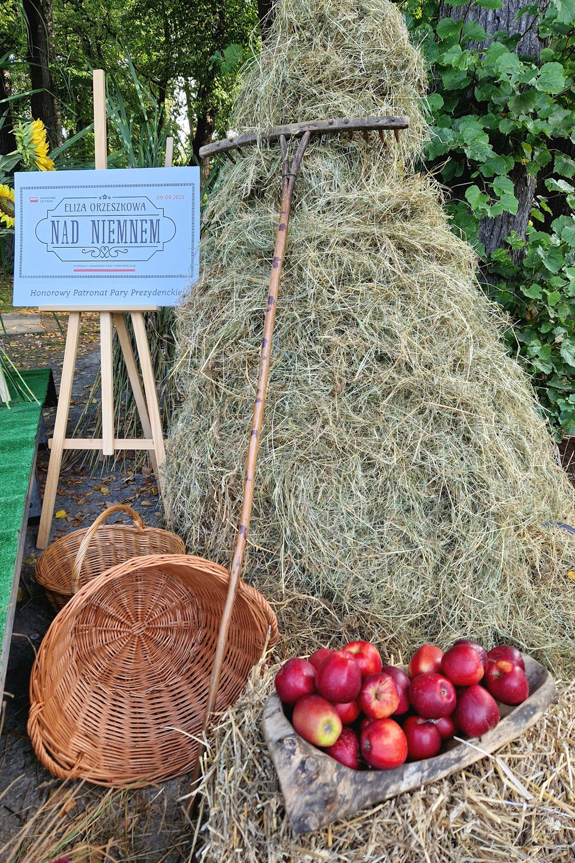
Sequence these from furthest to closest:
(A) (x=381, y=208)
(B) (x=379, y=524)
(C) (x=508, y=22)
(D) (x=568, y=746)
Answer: (C) (x=508, y=22) < (A) (x=381, y=208) < (B) (x=379, y=524) < (D) (x=568, y=746)

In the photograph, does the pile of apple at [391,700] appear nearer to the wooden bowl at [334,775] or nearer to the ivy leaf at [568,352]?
the wooden bowl at [334,775]

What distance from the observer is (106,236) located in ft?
8.98

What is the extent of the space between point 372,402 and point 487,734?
1.08 metres

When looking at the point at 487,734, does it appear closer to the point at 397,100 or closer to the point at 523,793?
the point at 523,793

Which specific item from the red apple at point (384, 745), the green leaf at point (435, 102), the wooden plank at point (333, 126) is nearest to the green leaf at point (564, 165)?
the green leaf at point (435, 102)

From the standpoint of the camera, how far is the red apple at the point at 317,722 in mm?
1247

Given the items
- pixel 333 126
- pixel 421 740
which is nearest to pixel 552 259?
pixel 333 126

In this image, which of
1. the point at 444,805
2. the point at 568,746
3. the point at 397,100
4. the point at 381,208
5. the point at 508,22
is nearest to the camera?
the point at 444,805

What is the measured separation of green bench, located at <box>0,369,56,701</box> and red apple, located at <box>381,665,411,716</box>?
0.92m

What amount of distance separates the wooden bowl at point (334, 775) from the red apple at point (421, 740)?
27mm

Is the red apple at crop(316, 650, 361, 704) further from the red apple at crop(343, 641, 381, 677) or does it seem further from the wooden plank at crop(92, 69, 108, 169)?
the wooden plank at crop(92, 69, 108, 169)

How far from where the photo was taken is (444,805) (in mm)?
1250

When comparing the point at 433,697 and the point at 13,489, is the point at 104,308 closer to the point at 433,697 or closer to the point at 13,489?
the point at 13,489

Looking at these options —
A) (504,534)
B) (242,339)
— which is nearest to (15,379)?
(242,339)
